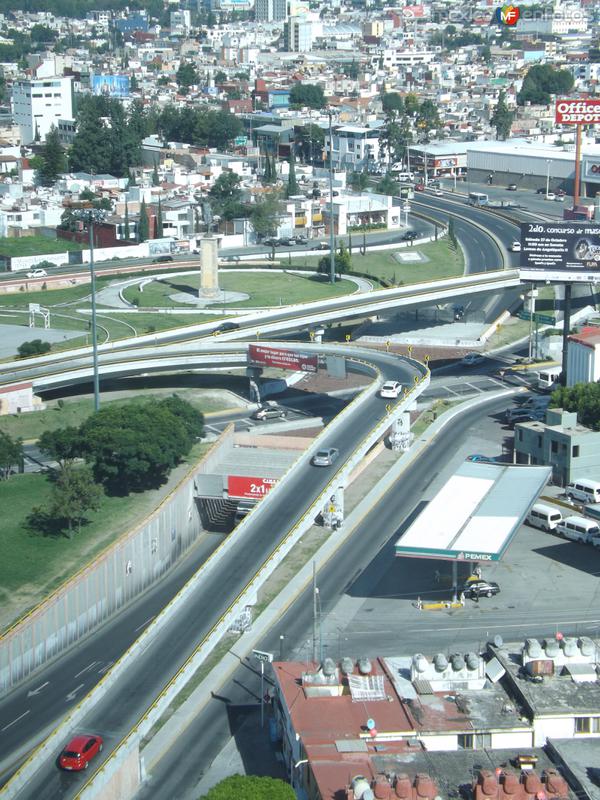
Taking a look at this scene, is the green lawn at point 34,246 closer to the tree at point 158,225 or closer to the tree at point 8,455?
the tree at point 158,225

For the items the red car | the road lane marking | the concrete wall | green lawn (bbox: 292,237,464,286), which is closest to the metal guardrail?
the red car

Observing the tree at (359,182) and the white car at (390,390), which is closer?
the white car at (390,390)

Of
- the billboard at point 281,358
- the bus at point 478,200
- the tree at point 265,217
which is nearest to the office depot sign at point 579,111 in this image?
the tree at point 265,217

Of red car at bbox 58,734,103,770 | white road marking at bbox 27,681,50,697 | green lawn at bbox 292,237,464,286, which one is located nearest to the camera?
red car at bbox 58,734,103,770

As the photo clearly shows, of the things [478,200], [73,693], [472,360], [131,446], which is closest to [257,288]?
[472,360]

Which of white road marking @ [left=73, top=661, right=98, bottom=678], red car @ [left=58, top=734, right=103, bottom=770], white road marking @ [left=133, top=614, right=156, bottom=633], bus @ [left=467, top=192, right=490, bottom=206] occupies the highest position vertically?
bus @ [left=467, top=192, right=490, bottom=206]

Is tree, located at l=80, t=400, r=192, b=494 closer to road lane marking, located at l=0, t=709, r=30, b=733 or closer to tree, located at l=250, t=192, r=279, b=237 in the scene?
road lane marking, located at l=0, t=709, r=30, b=733

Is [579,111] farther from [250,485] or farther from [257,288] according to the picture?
[250,485]
